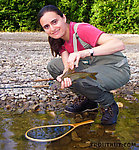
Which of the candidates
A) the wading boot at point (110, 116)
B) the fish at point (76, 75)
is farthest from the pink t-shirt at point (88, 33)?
the wading boot at point (110, 116)

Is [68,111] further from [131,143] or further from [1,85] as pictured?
[1,85]

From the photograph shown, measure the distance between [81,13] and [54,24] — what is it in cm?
1233

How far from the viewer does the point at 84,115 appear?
3.05 meters

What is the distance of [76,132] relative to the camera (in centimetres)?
257

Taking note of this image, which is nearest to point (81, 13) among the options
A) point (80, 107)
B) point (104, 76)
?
point (80, 107)

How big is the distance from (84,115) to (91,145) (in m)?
0.78

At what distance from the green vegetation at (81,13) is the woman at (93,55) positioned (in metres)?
11.1

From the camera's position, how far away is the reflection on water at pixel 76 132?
7.50 feet

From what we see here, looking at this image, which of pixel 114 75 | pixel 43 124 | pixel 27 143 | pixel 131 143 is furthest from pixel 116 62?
pixel 27 143

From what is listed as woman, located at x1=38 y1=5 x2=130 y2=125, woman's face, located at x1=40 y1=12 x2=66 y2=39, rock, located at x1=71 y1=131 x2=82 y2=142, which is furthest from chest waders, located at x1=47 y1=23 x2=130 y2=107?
rock, located at x1=71 y1=131 x2=82 y2=142

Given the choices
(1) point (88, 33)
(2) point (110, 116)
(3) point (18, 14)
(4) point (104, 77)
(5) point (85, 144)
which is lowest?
(5) point (85, 144)

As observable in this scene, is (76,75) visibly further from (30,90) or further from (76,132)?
(30,90)

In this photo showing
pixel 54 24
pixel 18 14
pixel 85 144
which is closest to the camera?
pixel 85 144

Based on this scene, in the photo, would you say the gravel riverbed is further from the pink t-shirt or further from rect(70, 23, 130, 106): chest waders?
the pink t-shirt
